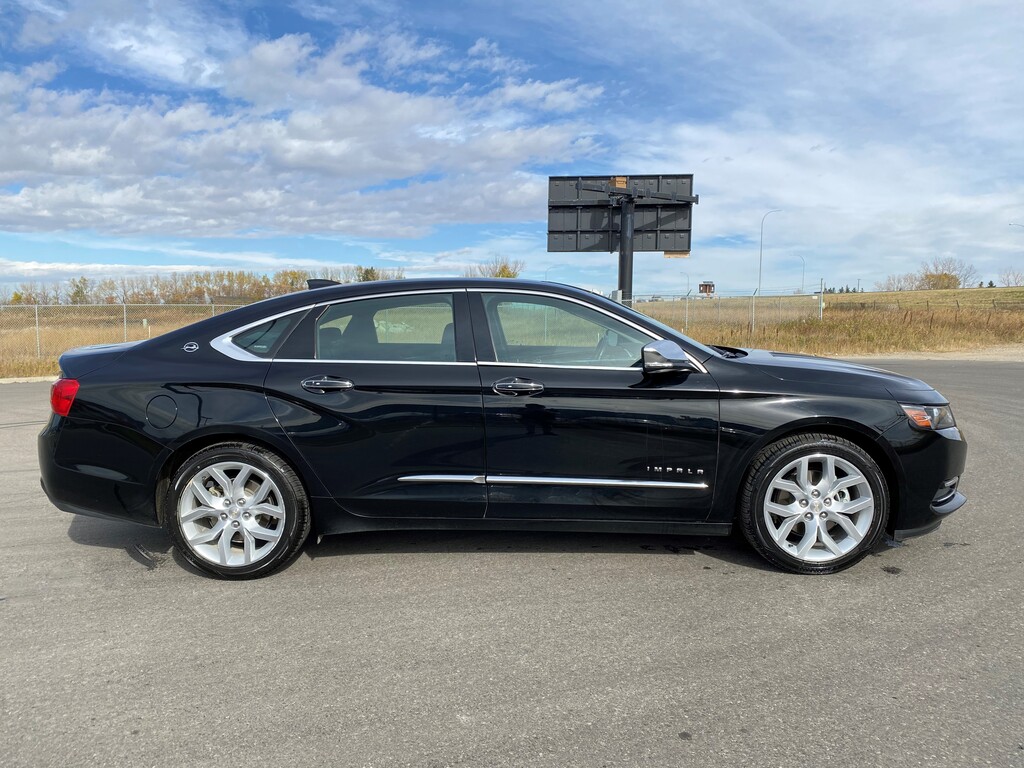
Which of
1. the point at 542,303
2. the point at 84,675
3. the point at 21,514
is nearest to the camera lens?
the point at 84,675

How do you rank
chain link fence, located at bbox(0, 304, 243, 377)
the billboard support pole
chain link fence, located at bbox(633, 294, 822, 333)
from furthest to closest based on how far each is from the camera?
1. chain link fence, located at bbox(633, 294, 822, 333)
2. the billboard support pole
3. chain link fence, located at bbox(0, 304, 243, 377)

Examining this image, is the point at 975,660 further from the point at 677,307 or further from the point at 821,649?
the point at 677,307

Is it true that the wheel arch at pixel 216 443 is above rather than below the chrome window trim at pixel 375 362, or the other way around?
below

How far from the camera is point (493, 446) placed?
12.1ft

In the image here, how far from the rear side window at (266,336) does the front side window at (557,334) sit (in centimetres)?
112

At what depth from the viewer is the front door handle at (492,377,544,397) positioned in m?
3.66

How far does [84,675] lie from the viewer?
2797mm

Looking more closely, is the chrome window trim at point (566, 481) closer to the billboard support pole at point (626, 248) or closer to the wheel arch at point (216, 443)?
the wheel arch at point (216, 443)

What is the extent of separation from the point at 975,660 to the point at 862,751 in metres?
0.93

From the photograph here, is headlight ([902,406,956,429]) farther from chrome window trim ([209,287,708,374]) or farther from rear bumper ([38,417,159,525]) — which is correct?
rear bumper ([38,417,159,525])

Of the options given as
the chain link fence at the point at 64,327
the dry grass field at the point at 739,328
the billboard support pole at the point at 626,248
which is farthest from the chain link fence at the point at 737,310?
the chain link fence at the point at 64,327

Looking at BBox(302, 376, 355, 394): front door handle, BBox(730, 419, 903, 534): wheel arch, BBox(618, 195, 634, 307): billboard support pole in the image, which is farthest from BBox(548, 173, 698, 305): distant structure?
BBox(302, 376, 355, 394): front door handle

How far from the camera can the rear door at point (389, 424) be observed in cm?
368

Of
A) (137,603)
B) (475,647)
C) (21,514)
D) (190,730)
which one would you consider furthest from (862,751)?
(21,514)
